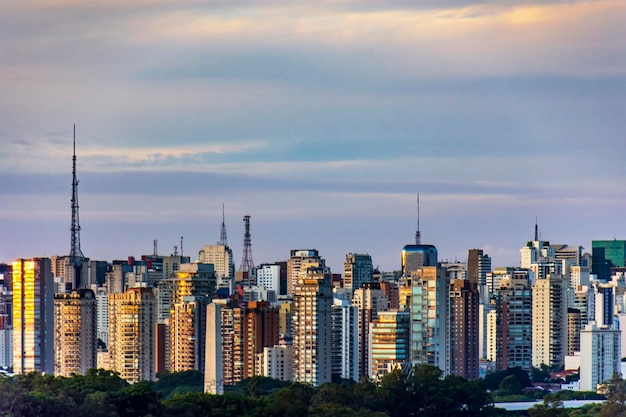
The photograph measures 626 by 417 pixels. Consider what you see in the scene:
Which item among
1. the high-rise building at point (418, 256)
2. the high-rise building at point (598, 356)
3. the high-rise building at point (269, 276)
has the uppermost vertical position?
the high-rise building at point (418, 256)

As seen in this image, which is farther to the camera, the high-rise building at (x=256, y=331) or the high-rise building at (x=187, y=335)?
the high-rise building at (x=256, y=331)

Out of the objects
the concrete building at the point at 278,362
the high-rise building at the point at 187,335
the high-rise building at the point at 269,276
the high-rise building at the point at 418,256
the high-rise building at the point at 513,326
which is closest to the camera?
the concrete building at the point at 278,362

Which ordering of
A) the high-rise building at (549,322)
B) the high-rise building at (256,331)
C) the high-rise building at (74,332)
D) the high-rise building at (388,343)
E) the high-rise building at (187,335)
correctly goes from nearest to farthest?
the high-rise building at (388,343), the high-rise building at (74,332), the high-rise building at (187,335), the high-rise building at (256,331), the high-rise building at (549,322)

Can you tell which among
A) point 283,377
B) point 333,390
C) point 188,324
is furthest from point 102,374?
point 188,324

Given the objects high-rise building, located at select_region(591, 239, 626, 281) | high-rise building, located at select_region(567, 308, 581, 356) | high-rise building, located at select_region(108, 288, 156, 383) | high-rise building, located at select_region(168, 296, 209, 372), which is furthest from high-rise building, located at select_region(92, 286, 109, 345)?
high-rise building, located at select_region(591, 239, 626, 281)

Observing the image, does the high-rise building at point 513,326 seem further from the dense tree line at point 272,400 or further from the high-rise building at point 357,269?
the dense tree line at point 272,400

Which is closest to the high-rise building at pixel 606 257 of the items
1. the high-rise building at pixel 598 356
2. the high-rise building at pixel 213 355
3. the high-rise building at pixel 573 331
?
the high-rise building at pixel 573 331

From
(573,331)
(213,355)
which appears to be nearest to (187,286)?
(213,355)

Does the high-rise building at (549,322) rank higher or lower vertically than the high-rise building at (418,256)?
lower
